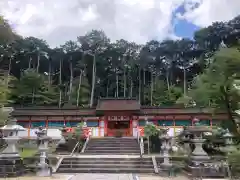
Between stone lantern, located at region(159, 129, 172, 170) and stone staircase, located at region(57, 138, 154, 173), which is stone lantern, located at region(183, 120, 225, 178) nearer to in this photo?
stone lantern, located at region(159, 129, 172, 170)

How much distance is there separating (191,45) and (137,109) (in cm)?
2701

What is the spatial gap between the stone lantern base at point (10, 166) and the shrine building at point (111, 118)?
13050mm

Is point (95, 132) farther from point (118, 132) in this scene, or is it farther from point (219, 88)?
point (219, 88)

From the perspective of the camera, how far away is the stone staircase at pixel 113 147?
649 inches

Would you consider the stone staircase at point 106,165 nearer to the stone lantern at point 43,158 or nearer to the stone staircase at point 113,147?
the stone lantern at point 43,158

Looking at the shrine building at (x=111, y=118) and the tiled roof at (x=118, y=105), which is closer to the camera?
the shrine building at (x=111, y=118)

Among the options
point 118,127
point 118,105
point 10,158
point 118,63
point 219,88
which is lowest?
point 10,158

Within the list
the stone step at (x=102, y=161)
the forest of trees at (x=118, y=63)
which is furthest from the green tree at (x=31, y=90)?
the stone step at (x=102, y=161)

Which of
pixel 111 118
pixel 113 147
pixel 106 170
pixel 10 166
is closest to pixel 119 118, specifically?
pixel 111 118

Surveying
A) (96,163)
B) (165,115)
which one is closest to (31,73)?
(165,115)

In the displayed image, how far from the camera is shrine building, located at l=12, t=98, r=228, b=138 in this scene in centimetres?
2356

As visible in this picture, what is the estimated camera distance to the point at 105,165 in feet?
39.7

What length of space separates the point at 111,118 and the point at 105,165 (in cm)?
1274

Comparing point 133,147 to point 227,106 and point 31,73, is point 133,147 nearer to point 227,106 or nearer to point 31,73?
point 227,106
